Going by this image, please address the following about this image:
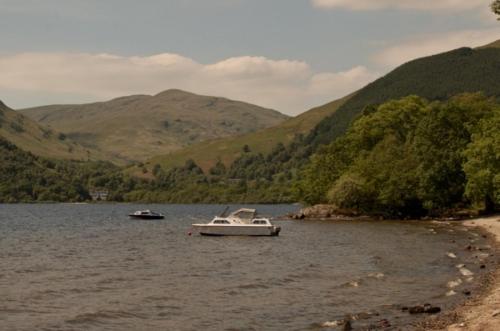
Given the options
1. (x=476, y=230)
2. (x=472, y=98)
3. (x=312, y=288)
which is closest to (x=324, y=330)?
(x=312, y=288)

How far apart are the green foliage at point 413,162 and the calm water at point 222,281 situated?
17.4 metres

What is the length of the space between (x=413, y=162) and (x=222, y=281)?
7760 centimetres

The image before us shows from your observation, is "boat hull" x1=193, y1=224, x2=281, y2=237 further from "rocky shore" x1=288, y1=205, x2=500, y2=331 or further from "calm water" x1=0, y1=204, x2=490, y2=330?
"rocky shore" x1=288, y1=205, x2=500, y2=331

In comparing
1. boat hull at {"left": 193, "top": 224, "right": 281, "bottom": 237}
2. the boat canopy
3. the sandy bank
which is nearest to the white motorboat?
boat hull at {"left": 193, "top": 224, "right": 281, "bottom": 237}

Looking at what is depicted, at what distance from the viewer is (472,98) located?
136 meters

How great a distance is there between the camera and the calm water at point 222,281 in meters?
33.5

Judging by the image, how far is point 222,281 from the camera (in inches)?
1850

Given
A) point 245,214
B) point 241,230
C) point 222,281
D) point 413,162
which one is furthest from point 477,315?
point 413,162

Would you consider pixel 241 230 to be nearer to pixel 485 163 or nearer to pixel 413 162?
pixel 485 163

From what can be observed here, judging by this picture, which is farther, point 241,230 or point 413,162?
point 413,162

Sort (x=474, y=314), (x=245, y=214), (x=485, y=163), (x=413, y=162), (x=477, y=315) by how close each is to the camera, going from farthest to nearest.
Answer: (x=413, y=162)
(x=245, y=214)
(x=485, y=163)
(x=474, y=314)
(x=477, y=315)

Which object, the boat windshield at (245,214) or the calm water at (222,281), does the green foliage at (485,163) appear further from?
the boat windshield at (245,214)

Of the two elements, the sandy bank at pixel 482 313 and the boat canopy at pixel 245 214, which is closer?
the sandy bank at pixel 482 313

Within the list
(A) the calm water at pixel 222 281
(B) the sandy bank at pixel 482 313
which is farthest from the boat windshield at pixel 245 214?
(B) the sandy bank at pixel 482 313
